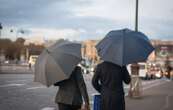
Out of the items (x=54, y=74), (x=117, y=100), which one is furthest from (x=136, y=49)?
(x=54, y=74)

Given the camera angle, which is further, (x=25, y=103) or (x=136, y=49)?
(x=25, y=103)

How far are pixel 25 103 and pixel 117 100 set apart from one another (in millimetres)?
11214

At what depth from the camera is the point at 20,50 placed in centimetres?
14562

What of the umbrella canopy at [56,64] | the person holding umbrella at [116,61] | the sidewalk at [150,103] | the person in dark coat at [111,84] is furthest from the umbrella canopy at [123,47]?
the sidewalk at [150,103]

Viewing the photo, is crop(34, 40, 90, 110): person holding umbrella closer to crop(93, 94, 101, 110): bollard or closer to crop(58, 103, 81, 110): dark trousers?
crop(58, 103, 81, 110): dark trousers

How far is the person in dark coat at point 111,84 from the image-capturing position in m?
7.52

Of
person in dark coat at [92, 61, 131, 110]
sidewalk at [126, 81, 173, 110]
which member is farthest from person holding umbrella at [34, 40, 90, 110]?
sidewalk at [126, 81, 173, 110]

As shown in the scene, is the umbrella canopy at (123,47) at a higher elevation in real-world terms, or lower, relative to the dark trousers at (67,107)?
higher

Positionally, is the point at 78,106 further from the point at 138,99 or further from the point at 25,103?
the point at 138,99

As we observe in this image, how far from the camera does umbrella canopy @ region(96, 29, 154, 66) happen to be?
7.69 metres

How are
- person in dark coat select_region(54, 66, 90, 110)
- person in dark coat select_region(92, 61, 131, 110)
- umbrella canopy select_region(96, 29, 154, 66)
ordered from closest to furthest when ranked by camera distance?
person in dark coat select_region(54, 66, 90, 110) < person in dark coat select_region(92, 61, 131, 110) < umbrella canopy select_region(96, 29, 154, 66)

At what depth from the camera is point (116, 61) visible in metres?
7.61

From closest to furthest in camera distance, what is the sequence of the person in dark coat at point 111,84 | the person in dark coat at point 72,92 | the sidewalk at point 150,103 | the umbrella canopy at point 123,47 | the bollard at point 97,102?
the person in dark coat at point 72,92 → the person in dark coat at point 111,84 → the umbrella canopy at point 123,47 → the bollard at point 97,102 → the sidewalk at point 150,103

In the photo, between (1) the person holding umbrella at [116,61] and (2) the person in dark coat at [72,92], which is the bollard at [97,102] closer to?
(1) the person holding umbrella at [116,61]
